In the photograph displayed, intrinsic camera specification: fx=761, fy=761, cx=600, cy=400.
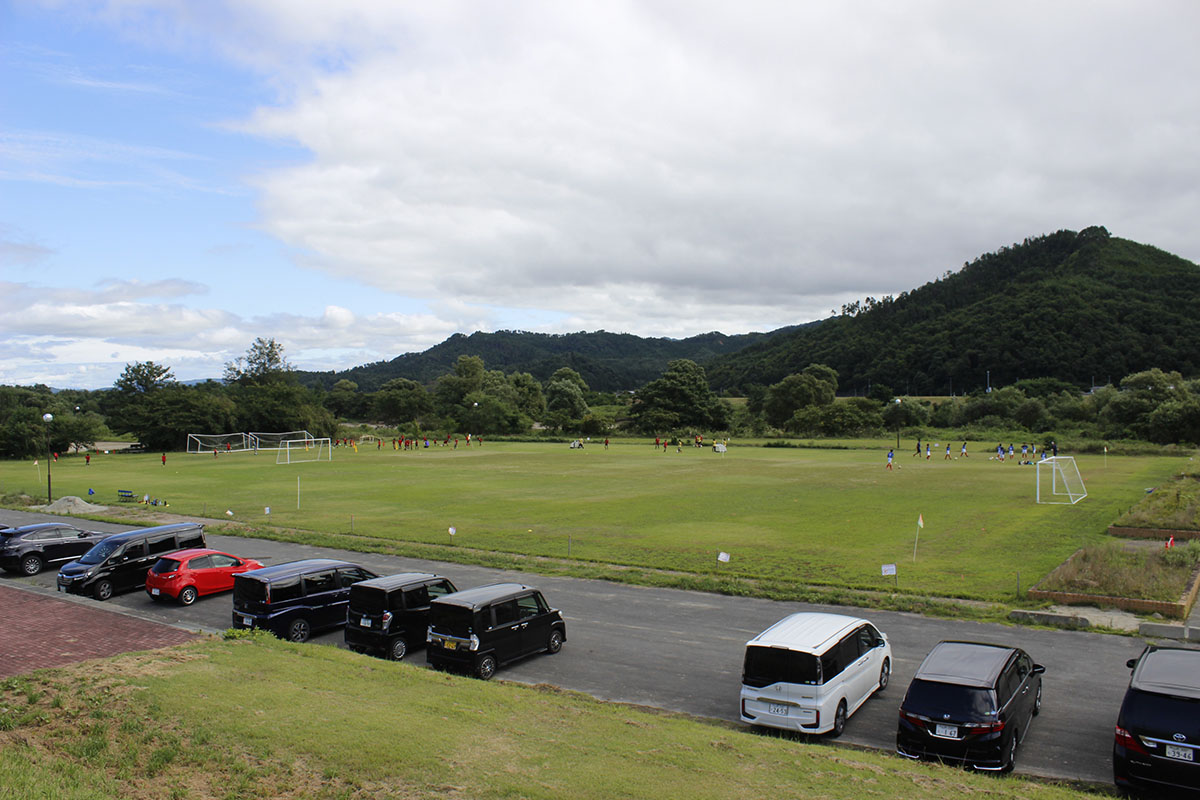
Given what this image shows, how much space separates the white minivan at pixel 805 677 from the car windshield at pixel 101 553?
59.9 feet

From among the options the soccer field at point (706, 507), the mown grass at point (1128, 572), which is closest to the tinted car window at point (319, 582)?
the soccer field at point (706, 507)

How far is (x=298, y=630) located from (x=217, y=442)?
8007cm

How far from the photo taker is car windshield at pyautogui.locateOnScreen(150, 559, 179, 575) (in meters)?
19.7

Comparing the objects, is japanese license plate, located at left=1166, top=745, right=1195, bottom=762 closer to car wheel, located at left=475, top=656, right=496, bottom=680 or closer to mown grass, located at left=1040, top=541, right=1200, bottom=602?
car wheel, located at left=475, top=656, right=496, bottom=680

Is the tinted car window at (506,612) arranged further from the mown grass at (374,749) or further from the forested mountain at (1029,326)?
the forested mountain at (1029,326)

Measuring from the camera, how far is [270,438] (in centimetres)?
9369

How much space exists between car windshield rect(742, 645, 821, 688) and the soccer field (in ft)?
32.7

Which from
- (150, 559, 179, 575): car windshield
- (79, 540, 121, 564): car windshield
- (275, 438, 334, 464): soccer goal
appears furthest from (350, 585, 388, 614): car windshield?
(275, 438, 334, 464): soccer goal

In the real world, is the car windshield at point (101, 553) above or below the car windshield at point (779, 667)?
above

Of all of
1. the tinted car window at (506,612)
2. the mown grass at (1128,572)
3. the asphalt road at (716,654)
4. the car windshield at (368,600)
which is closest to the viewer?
the asphalt road at (716,654)

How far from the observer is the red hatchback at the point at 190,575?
19.5 m

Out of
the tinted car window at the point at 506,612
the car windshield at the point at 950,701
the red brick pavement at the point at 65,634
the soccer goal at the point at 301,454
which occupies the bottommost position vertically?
the red brick pavement at the point at 65,634

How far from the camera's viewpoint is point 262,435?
9069cm

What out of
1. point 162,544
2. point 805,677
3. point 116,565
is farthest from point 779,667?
point 162,544
